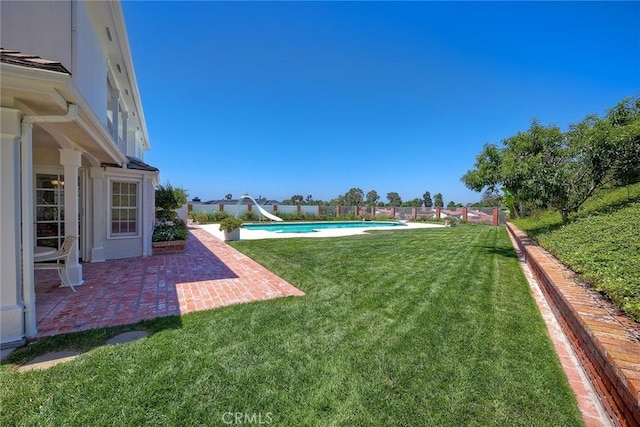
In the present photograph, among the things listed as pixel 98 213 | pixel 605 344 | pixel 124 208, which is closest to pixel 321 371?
pixel 605 344

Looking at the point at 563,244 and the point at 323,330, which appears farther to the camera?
the point at 563,244

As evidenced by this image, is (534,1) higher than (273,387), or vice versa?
(534,1)

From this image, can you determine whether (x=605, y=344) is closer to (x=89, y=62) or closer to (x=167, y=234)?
(x=89, y=62)

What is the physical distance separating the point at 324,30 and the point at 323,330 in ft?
38.6

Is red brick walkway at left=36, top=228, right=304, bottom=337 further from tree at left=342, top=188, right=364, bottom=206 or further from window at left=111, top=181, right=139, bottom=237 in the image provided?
tree at left=342, top=188, right=364, bottom=206

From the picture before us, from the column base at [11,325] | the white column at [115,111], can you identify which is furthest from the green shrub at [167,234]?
the column base at [11,325]

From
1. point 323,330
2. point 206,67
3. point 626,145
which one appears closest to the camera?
point 323,330

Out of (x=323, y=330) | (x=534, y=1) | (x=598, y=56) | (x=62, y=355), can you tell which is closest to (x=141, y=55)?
(x=62, y=355)

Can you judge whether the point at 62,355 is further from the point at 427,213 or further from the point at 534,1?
the point at 427,213

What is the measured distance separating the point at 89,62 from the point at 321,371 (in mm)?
6969

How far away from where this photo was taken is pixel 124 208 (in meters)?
8.01

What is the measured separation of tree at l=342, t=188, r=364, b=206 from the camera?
1816 inches

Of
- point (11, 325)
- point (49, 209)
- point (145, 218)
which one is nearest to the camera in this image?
point (11, 325)

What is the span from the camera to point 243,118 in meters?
23.7
